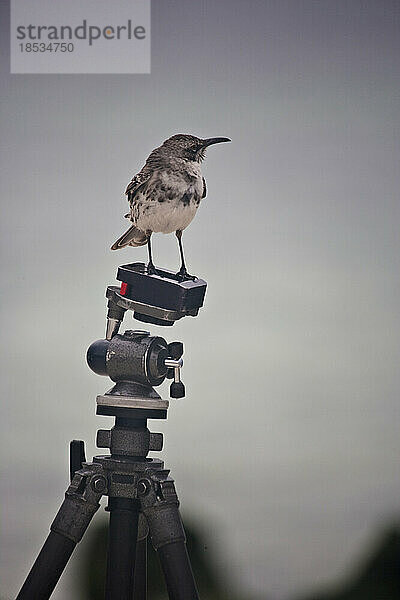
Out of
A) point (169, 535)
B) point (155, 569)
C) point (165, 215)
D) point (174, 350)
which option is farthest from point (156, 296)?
point (155, 569)

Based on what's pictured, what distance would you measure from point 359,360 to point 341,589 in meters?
0.60

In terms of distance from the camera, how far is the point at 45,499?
250cm

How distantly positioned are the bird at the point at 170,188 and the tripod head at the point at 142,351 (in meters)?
0.13

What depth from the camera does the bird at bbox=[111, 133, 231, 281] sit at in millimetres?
2139

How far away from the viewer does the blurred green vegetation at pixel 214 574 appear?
2.48m

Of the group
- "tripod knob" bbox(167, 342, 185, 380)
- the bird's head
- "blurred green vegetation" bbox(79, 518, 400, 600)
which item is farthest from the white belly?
"blurred green vegetation" bbox(79, 518, 400, 600)

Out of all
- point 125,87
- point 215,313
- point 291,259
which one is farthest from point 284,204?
point 125,87

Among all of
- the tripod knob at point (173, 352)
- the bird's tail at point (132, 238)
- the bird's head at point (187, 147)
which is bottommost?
the tripod knob at point (173, 352)

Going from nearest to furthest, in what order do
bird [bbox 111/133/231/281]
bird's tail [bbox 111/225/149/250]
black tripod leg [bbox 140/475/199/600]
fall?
black tripod leg [bbox 140/475/199/600] → bird [bbox 111/133/231/281] → bird's tail [bbox 111/225/149/250]

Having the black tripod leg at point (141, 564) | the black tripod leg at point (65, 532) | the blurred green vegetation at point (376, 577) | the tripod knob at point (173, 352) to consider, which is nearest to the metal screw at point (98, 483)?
the black tripod leg at point (65, 532)

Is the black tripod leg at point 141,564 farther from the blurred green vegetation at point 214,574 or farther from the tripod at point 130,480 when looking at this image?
the blurred green vegetation at point 214,574

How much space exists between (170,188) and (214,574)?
1042 mm

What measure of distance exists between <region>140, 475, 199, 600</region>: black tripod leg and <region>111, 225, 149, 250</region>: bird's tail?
26.2 inches

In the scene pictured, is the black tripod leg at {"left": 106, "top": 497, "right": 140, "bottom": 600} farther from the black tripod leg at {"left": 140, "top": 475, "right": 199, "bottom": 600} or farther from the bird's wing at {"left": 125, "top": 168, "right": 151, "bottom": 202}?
the bird's wing at {"left": 125, "top": 168, "right": 151, "bottom": 202}
